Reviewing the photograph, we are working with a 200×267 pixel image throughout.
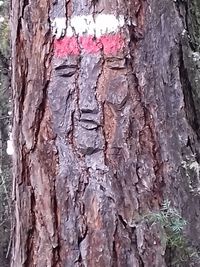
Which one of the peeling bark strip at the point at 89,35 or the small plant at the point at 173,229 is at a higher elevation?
the peeling bark strip at the point at 89,35

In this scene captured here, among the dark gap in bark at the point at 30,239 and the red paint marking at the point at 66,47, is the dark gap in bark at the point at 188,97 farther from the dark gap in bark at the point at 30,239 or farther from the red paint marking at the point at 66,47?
the dark gap in bark at the point at 30,239

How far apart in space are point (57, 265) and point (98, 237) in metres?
0.13

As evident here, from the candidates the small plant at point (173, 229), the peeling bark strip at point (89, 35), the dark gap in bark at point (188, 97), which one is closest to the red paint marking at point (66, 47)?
the peeling bark strip at point (89, 35)

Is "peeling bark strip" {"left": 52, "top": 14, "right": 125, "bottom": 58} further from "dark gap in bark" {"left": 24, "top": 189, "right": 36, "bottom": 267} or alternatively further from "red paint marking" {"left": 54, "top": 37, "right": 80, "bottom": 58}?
"dark gap in bark" {"left": 24, "top": 189, "right": 36, "bottom": 267}

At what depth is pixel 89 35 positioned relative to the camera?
1.30 m

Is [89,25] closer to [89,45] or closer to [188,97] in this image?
[89,45]

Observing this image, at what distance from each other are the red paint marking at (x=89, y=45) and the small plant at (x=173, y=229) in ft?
1.27

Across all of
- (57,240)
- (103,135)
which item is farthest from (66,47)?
(57,240)

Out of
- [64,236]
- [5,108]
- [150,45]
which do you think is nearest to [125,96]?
[150,45]

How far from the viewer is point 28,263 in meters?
1.33

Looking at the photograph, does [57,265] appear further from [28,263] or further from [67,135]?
[67,135]

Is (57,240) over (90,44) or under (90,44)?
under

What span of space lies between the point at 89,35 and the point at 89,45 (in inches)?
1.1

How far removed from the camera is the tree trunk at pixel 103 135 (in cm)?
126
